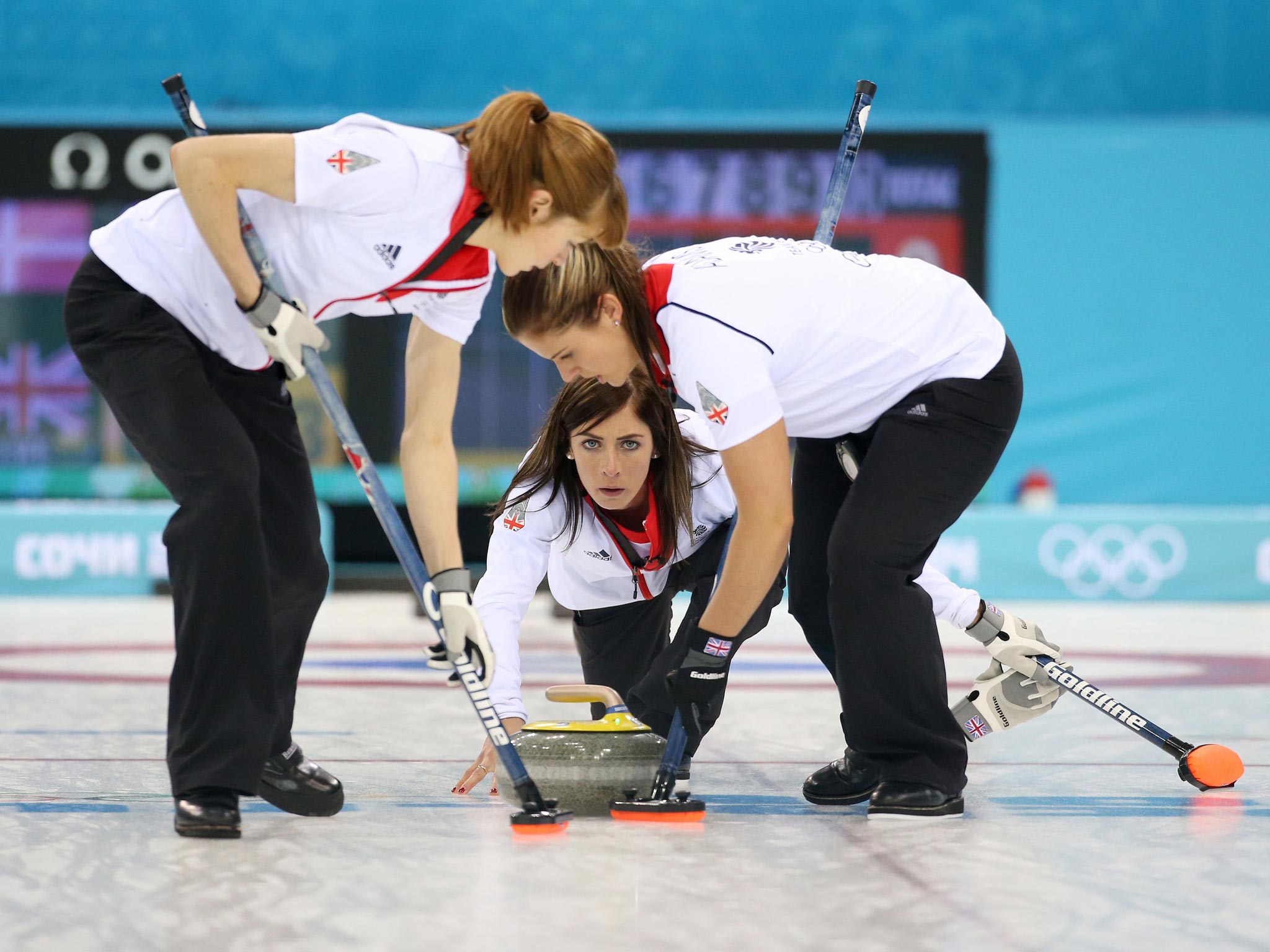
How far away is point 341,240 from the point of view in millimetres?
2531

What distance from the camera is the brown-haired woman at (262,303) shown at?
242 centimetres

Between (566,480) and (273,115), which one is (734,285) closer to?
(566,480)

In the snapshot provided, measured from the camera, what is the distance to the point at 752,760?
3430mm

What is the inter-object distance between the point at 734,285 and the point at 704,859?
1.00m

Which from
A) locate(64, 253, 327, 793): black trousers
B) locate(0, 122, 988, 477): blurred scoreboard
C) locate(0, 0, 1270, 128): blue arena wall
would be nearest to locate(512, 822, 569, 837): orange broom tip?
locate(64, 253, 327, 793): black trousers

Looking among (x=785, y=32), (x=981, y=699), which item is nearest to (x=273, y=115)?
(x=785, y=32)

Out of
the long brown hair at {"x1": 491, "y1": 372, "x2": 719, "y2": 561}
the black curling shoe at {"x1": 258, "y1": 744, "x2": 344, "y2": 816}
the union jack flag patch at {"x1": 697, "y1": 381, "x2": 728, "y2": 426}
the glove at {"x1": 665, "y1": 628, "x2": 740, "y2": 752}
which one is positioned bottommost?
the black curling shoe at {"x1": 258, "y1": 744, "x2": 344, "y2": 816}

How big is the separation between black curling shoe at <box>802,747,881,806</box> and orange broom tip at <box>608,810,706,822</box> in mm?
303

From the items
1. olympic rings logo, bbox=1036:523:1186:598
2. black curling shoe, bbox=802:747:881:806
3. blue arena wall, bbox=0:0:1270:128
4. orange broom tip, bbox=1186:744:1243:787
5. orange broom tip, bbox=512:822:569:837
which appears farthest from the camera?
blue arena wall, bbox=0:0:1270:128

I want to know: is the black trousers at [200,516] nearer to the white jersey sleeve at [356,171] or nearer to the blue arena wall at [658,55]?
the white jersey sleeve at [356,171]

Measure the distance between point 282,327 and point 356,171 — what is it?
0.29m

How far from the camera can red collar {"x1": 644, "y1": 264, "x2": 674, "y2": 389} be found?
2.65 metres

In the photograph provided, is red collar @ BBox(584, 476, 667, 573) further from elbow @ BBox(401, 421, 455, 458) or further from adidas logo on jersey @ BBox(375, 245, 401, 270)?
adidas logo on jersey @ BBox(375, 245, 401, 270)

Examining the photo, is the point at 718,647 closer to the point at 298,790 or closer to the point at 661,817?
the point at 661,817
